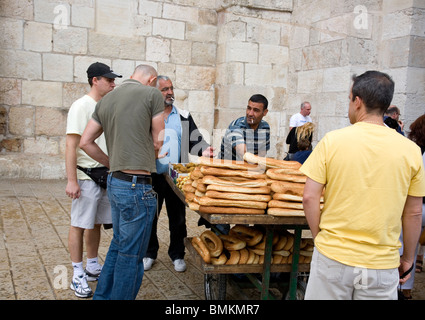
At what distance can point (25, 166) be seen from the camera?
8070 mm

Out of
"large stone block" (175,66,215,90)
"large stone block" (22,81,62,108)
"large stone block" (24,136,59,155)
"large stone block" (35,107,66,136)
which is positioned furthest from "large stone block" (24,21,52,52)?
"large stone block" (175,66,215,90)

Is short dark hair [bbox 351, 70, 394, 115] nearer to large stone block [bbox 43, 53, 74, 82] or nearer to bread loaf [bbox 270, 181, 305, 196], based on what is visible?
bread loaf [bbox 270, 181, 305, 196]

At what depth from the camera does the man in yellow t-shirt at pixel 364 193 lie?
2.11 meters

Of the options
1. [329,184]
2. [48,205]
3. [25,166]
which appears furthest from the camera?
[25,166]

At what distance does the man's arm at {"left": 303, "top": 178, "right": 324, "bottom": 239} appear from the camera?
7.34 feet

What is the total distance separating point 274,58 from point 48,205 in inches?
213

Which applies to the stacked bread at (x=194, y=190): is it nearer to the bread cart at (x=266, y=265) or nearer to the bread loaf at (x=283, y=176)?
the bread cart at (x=266, y=265)

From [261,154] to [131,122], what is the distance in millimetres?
1735

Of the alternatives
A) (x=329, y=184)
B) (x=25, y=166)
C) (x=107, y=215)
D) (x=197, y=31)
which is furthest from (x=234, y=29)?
(x=329, y=184)

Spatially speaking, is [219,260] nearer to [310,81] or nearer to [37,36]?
[310,81]

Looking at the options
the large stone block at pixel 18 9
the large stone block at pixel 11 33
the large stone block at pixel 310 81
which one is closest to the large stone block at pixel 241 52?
the large stone block at pixel 310 81

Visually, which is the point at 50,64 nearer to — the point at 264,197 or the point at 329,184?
the point at 264,197

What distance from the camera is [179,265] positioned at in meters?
4.38

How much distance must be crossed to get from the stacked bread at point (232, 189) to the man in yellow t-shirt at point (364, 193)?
696mm
